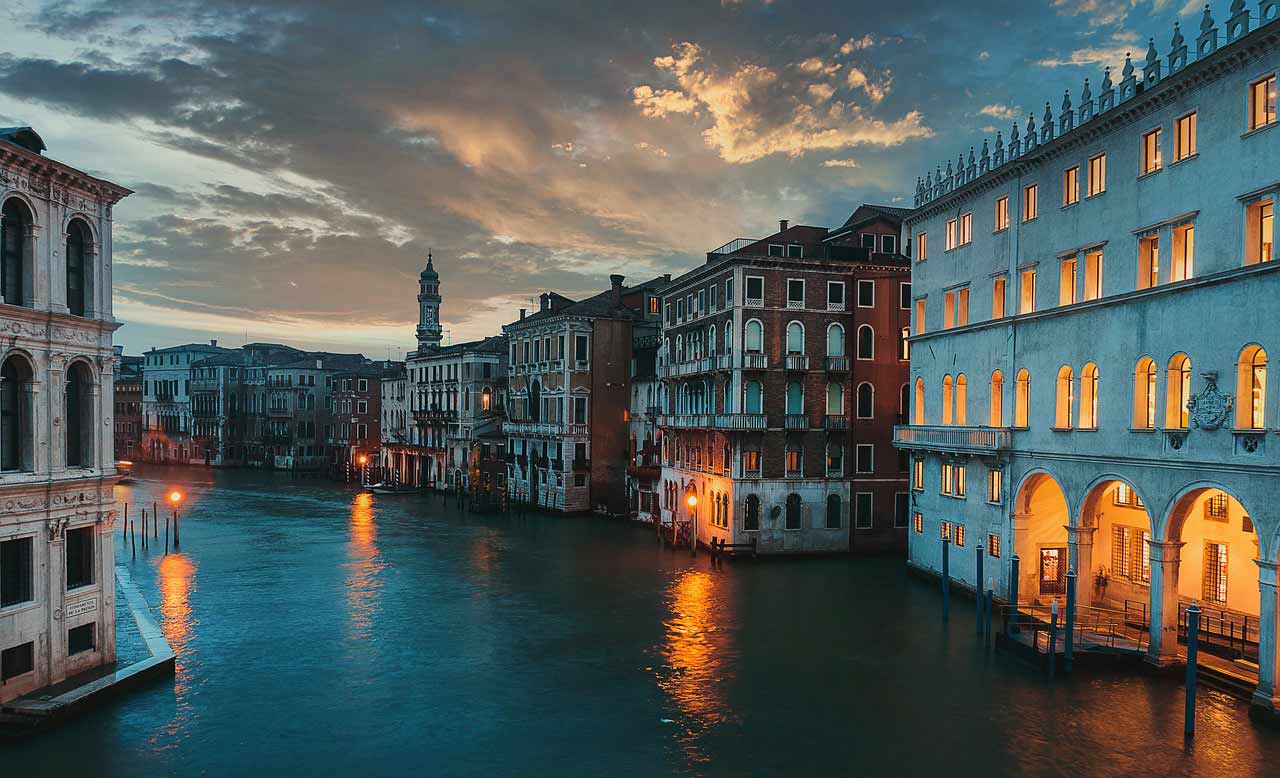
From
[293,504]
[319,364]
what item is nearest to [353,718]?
[293,504]

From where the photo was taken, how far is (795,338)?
41938mm

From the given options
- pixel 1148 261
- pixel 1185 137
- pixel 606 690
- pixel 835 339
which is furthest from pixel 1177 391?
pixel 835 339

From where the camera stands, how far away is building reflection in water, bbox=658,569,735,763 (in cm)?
1984

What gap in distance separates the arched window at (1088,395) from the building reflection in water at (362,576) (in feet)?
74.0

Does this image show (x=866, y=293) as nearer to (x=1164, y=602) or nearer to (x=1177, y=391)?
(x=1177, y=391)

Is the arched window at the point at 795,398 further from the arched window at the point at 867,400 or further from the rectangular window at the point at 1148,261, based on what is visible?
the rectangular window at the point at 1148,261

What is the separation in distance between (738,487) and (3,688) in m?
29.2

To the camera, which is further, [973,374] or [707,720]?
[973,374]

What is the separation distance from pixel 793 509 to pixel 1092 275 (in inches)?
757

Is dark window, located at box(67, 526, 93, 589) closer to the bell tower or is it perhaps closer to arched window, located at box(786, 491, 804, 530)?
arched window, located at box(786, 491, 804, 530)

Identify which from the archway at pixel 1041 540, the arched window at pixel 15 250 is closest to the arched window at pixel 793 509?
the archway at pixel 1041 540

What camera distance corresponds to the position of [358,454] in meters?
98.2

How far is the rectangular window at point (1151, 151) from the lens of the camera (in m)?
23.3

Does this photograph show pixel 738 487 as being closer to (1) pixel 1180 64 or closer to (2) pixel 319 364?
(1) pixel 1180 64
